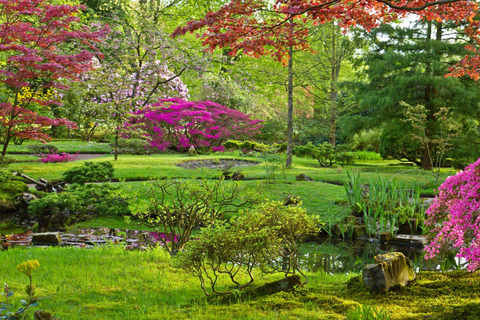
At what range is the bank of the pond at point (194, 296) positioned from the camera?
319cm

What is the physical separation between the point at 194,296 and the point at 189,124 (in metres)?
17.1

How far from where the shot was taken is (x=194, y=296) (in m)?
3.79

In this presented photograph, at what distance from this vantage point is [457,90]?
13.1m

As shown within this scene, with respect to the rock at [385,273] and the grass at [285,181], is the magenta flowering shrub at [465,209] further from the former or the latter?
the grass at [285,181]

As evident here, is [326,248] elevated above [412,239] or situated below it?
below

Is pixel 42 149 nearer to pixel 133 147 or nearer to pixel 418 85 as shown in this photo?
pixel 133 147

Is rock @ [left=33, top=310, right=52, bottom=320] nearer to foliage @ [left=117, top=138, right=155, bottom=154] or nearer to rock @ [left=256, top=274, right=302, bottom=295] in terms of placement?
rock @ [left=256, top=274, right=302, bottom=295]

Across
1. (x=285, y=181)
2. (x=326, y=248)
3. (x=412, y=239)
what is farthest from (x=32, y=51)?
(x=412, y=239)

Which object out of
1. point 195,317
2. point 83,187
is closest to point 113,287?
point 195,317

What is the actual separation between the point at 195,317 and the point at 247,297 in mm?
643

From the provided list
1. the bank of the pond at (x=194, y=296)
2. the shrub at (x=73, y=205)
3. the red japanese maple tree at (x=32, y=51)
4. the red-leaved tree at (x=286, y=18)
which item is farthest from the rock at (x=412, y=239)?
the red japanese maple tree at (x=32, y=51)

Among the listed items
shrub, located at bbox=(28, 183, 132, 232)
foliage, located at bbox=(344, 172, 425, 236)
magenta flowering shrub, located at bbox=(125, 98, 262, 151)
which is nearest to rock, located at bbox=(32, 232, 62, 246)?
shrub, located at bbox=(28, 183, 132, 232)

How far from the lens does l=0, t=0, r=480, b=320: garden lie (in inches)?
135

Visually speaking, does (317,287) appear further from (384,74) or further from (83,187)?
(384,74)
